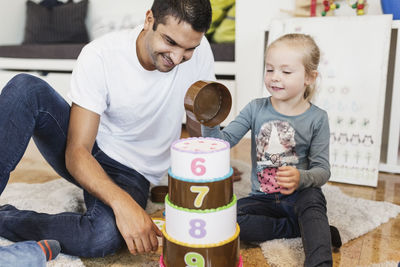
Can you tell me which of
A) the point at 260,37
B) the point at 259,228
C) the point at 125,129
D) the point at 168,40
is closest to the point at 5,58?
the point at 260,37

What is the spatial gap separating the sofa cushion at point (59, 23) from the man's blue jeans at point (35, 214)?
7.11 ft

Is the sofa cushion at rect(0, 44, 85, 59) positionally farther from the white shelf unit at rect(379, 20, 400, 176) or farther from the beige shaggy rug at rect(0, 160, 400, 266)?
the white shelf unit at rect(379, 20, 400, 176)

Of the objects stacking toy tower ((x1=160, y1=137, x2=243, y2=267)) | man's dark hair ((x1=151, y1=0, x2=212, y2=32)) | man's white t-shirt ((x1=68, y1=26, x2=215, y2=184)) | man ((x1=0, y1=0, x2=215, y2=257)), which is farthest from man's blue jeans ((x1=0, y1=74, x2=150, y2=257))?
man's dark hair ((x1=151, y1=0, x2=212, y2=32))

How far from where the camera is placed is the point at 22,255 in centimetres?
87

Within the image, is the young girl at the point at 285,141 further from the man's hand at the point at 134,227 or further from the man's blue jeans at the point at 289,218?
the man's hand at the point at 134,227

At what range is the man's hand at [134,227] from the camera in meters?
0.98

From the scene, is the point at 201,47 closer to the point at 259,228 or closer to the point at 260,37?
the point at 259,228

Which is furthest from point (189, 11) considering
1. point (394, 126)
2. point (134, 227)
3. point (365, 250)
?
point (394, 126)

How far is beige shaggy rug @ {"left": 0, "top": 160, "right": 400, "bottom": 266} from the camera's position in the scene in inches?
43.5

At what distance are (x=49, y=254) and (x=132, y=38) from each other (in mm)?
667

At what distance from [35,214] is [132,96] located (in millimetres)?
440

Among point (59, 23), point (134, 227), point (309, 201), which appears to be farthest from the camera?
point (59, 23)

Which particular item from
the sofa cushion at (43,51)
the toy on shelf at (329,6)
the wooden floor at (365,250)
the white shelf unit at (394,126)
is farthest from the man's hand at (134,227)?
the sofa cushion at (43,51)

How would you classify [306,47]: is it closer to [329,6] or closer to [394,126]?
[394,126]
